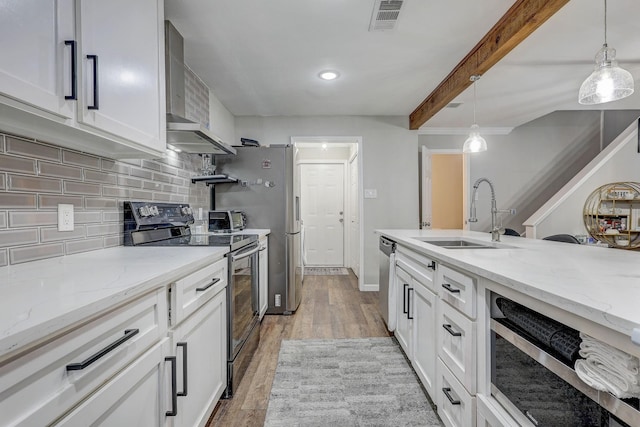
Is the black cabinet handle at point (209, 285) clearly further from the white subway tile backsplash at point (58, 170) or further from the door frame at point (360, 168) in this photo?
the door frame at point (360, 168)

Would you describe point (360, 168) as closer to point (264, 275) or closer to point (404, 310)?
point (264, 275)

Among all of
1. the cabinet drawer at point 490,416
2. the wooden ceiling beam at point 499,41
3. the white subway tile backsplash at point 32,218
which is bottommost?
the cabinet drawer at point 490,416

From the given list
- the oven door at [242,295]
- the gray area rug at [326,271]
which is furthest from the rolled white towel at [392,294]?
the gray area rug at [326,271]

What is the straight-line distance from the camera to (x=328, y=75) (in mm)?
2840

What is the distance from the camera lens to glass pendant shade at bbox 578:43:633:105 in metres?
1.56

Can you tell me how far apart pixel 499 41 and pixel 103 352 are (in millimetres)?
2699

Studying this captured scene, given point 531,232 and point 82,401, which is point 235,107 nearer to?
point 82,401

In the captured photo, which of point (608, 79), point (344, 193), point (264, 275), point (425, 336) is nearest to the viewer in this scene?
point (608, 79)

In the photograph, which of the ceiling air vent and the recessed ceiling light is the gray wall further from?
the ceiling air vent

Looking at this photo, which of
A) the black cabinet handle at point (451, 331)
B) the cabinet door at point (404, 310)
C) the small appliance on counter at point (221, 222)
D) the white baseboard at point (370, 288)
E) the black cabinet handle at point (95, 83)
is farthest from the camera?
the white baseboard at point (370, 288)

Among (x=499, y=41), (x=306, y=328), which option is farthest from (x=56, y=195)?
(x=499, y=41)

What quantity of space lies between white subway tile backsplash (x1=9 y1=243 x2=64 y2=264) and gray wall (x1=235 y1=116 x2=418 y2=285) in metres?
3.29

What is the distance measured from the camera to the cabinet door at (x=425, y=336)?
1563 millimetres

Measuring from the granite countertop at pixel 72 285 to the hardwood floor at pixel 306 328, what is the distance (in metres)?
0.88
